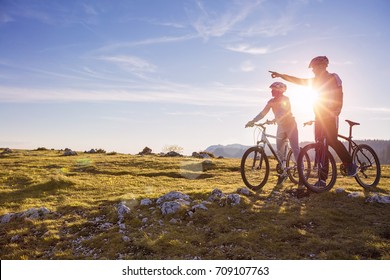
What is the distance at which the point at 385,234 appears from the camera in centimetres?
750

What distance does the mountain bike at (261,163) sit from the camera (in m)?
11.8

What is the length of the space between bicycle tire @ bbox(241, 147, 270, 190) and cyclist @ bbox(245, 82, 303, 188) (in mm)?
750

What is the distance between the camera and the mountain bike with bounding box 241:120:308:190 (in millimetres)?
11812

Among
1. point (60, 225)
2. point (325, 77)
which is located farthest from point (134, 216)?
point (325, 77)

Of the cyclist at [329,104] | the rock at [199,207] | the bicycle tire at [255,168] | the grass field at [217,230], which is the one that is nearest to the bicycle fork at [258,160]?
the bicycle tire at [255,168]

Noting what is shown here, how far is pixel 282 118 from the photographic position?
464 inches

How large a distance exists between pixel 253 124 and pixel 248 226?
466 cm

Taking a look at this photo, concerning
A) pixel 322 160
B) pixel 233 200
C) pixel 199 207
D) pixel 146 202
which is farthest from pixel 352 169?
pixel 146 202

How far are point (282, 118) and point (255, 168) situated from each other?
2.22 meters

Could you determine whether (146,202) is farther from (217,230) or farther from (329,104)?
(329,104)

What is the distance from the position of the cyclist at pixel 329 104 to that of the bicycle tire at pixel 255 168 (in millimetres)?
2116

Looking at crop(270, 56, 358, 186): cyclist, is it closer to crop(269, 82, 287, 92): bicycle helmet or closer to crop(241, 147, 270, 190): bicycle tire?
crop(269, 82, 287, 92): bicycle helmet

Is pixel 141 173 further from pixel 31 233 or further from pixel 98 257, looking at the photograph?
pixel 98 257

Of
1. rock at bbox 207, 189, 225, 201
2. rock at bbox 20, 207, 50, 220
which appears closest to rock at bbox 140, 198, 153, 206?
rock at bbox 207, 189, 225, 201
